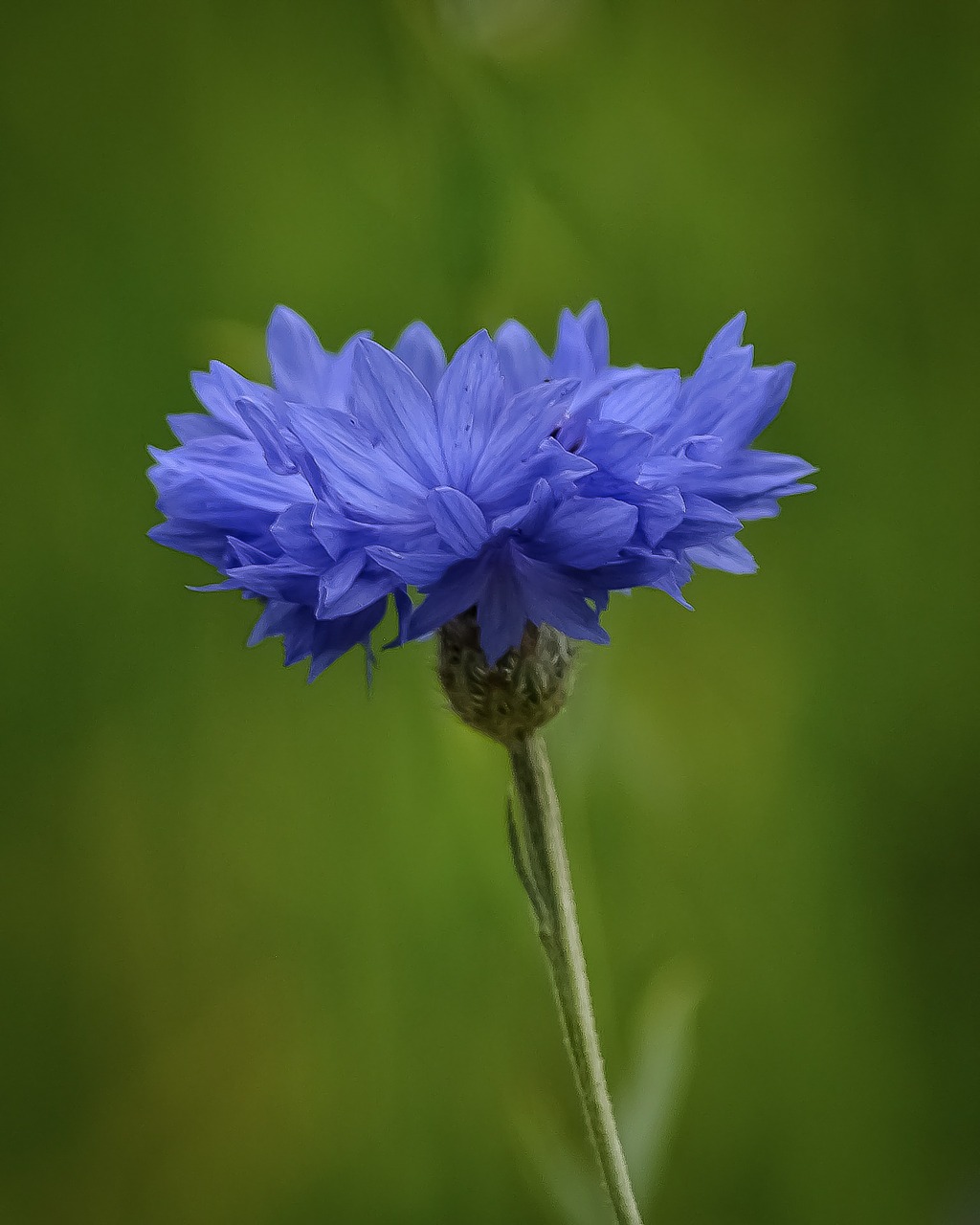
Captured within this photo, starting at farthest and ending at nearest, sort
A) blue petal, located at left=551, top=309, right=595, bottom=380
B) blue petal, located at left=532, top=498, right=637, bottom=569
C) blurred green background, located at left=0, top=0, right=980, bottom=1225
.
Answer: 1. blurred green background, located at left=0, top=0, right=980, bottom=1225
2. blue petal, located at left=551, top=309, right=595, bottom=380
3. blue petal, located at left=532, top=498, right=637, bottom=569

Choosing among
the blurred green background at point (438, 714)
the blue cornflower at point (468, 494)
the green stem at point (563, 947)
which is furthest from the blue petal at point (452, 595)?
the blurred green background at point (438, 714)

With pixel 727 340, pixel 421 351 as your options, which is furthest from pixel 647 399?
pixel 421 351

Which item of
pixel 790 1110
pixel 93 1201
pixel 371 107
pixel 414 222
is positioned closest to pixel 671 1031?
pixel 790 1110

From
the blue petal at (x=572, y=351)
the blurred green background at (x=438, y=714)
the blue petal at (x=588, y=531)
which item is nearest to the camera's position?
the blue petal at (x=588, y=531)

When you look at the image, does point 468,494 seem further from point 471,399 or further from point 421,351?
point 421,351

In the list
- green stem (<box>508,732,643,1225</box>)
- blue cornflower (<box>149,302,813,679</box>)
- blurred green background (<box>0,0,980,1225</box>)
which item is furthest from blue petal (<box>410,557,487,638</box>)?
blurred green background (<box>0,0,980,1225</box>)

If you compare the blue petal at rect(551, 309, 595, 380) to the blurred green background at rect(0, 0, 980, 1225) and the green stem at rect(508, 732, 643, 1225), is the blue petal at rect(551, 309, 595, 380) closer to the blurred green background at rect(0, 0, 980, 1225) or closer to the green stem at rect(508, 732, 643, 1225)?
the green stem at rect(508, 732, 643, 1225)

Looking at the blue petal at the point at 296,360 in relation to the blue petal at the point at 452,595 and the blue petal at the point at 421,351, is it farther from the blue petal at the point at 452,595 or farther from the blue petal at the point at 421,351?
the blue petal at the point at 452,595
